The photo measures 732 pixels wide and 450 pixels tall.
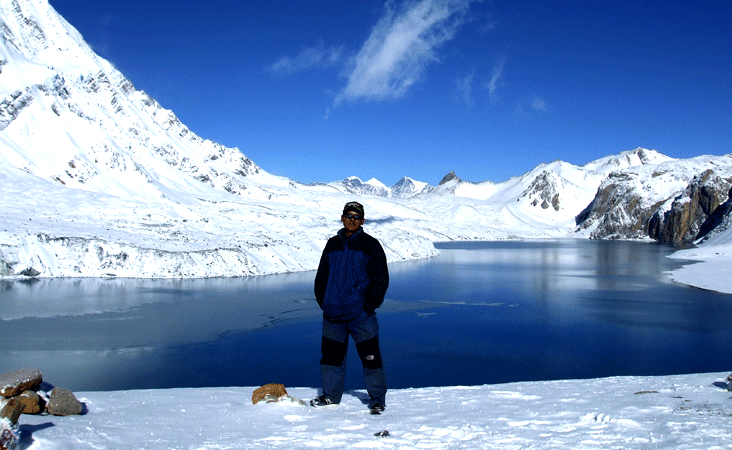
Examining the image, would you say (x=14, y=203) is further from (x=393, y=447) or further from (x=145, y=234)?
(x=393, y=447)

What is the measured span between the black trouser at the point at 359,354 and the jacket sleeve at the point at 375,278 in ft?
0.66

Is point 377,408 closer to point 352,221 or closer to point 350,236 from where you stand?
point 350,236

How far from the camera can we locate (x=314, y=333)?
16.4 meters

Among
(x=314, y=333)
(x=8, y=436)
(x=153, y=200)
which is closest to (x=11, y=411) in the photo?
(x=8, y=436)

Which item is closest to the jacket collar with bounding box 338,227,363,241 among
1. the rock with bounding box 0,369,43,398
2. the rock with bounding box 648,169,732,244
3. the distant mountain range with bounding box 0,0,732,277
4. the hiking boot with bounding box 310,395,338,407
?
the hiking boot with bounding box 310,395,338,407

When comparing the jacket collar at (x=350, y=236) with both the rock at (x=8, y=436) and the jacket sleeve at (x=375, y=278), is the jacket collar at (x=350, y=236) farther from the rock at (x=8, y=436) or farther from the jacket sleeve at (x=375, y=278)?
the rock at (x=8, y=436)

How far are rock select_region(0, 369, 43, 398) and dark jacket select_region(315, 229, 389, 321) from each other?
309cm

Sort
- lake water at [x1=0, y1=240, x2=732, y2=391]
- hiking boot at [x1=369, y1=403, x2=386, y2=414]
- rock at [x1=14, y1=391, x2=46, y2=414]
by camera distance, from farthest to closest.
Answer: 1. lake water at [x1=0, y1=240, x2=732, y2=391]
2. hiking boot at [x1=369, y1=403, x2=386, y2=414]
3. rock at [x1=14, y1=391, x2=46, y2=414]

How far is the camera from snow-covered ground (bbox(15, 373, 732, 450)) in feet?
15.4

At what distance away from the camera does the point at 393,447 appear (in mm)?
4719

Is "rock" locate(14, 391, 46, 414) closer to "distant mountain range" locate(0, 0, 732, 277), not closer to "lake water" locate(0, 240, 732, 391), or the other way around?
"lake water" locate(0, 240, 732, 391)

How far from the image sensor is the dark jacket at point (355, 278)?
6.06m

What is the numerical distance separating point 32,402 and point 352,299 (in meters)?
3.27

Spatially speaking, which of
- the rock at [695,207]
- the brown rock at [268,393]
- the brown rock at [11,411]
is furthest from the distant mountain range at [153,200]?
the brown rock at [11,411]
